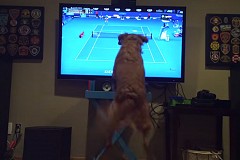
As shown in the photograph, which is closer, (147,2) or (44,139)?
(44,139)

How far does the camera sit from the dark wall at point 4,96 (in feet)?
Result: 10.3

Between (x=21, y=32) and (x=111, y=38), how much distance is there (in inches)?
41.4

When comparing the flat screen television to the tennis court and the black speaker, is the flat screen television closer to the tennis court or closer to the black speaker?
the tennis court

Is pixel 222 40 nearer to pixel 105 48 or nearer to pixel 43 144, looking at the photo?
pixel 105 48

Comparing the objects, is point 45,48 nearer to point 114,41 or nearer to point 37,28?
point 37,28

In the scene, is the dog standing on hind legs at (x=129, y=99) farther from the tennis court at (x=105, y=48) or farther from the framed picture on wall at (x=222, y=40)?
the framed picture on wall at (x=222, y=40)

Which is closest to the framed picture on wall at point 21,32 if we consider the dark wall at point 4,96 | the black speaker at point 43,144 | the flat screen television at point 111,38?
the dark wall at point 4,96

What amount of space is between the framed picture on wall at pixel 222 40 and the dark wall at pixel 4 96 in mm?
2228

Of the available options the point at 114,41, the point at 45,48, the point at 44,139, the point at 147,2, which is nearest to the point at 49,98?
the point at 45,48

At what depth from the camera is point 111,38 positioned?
323 centimetres

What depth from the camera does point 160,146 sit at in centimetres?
339

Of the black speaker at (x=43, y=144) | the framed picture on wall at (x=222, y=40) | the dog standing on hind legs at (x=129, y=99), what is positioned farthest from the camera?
the framed picture on wall at (x=222, y=40)

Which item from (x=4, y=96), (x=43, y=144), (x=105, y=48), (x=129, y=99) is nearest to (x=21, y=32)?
(x=4, y=96)

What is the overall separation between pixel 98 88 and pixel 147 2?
126 centimetres
